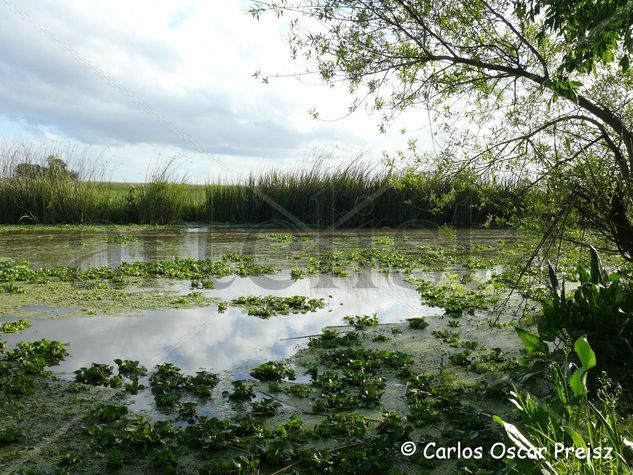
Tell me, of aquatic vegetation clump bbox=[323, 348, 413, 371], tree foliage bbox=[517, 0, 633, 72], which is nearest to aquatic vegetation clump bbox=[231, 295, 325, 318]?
aquatic vegetation clump bbox=[323, 348, 413, 371]

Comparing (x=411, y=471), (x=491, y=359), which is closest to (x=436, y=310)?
(x=491, y=359)

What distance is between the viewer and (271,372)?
14.2 ft

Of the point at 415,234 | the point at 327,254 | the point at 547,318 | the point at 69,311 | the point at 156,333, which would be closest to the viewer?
the point at 547,318

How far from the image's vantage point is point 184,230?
51.0ft

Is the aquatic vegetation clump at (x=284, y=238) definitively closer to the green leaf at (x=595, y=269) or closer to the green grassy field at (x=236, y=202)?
the green grassy field at (x=236, y=202)

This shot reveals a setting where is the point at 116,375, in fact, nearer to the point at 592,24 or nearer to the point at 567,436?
the point at 567,436

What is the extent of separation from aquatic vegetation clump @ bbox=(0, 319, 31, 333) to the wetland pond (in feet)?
0.32

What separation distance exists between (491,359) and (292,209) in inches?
498

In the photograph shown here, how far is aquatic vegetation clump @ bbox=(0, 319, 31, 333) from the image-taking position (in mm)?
5450

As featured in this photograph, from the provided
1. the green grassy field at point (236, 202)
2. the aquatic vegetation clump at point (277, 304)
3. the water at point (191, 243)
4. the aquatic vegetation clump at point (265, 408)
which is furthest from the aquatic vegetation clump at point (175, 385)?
the green grassy field at point (236, 202)

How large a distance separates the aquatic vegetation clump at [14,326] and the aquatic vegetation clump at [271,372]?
252 centimetres

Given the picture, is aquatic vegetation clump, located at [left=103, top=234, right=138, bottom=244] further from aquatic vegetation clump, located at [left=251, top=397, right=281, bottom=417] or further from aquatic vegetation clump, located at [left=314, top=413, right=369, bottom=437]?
aquatic vegetation clump, located at [left=314, top=413, right=369, bottom=437]

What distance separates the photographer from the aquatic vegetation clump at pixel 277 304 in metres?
6.32

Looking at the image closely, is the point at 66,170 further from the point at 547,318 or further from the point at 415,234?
the point at 547,318
